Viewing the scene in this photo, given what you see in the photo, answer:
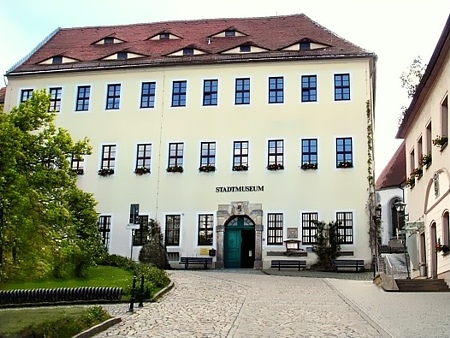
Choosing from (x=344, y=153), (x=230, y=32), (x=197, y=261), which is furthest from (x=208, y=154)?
(x=230, y=32)

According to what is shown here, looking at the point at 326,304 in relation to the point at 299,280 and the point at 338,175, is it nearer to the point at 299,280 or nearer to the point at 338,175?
the point at 299,280

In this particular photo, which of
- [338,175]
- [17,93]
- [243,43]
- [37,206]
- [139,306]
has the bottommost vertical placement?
[139,306]

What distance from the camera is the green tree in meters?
33.1

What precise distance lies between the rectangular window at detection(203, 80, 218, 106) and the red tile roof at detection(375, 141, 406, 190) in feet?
61.8

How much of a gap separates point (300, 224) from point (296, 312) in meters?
19.0

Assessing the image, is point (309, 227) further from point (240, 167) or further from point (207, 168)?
point (207, 168)

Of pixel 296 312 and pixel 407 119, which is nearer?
pixel 296 312

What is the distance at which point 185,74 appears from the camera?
37844mm

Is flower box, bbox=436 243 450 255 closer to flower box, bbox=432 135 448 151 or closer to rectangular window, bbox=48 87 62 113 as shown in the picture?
flower box, bbox=432 135 448 151

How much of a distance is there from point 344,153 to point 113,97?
13900 millimetres

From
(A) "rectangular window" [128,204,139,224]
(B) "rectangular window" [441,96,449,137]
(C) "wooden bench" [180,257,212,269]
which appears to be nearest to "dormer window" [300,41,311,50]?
(A) "rectangular window" [128,204,139,224]

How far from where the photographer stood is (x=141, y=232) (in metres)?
35.8

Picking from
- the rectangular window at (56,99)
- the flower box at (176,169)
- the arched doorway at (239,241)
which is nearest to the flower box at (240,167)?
the arched doorway at (239,241)

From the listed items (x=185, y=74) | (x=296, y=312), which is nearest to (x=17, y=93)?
(x=185, y=74)
